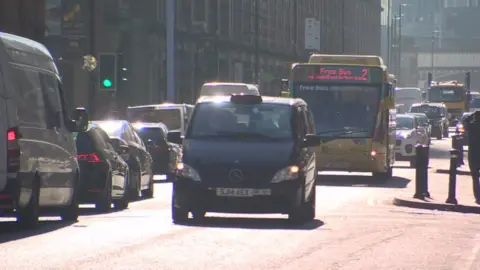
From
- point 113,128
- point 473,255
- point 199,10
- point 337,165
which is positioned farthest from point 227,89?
point 473,255

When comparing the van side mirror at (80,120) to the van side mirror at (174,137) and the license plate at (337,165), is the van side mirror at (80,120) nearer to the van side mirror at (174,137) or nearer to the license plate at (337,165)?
the van side mirror at (174,137)

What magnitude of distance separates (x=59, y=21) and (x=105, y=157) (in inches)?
1318

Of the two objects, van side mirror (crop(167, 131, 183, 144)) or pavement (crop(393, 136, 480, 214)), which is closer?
van side mirror (crop(167, 131, 183, 144))

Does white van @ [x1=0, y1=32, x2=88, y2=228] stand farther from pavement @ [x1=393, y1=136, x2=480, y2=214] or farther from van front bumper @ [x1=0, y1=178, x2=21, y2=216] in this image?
pavement @ [x1=393, y1=136, x2=480, y2=214]

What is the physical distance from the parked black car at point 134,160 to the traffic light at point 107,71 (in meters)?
10.5

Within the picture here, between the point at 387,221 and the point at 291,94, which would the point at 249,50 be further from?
the point at 387,221

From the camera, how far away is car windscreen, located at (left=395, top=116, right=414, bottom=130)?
50.6 metres

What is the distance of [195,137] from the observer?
739 inches

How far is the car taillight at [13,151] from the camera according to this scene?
1579cm

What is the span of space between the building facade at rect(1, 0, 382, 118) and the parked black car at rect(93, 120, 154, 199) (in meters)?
12.1

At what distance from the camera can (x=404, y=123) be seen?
51031mm

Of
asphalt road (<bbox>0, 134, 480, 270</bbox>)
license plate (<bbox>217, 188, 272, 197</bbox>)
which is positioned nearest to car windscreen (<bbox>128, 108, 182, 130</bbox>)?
asphalt road (<bbox>0, 134, 480, 270</bbox>)

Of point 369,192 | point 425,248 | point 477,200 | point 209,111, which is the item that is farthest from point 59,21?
point 425,248

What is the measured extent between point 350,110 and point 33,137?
1827cm
